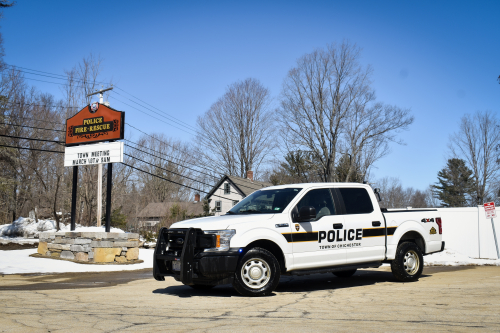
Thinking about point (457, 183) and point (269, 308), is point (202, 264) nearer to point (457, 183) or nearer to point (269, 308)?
point (269, 308)

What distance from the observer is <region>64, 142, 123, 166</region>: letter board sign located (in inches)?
661

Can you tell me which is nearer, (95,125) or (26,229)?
(95,125)

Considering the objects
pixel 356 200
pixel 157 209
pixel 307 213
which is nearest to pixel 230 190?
pixel 157 209

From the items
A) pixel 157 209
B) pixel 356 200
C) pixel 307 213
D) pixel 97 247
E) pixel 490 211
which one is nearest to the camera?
pixel 307 213

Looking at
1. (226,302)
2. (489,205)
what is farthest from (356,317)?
(489,205)

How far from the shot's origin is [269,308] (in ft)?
20.5

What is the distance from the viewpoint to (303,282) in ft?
31.8

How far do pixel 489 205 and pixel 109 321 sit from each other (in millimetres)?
15936

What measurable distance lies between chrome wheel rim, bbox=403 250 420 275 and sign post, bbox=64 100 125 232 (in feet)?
35.1

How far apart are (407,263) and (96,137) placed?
12.4 meters

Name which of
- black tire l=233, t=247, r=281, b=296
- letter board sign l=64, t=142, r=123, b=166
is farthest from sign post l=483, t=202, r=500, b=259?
letter board sign l=64, t=142, r=123, b=166

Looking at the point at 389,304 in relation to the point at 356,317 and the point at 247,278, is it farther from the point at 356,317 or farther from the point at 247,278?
the point at 247,278

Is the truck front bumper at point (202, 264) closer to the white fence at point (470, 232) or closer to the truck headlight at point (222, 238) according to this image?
the truck headlight at point (222, 238)

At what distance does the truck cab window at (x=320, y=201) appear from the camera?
835 centimetres
